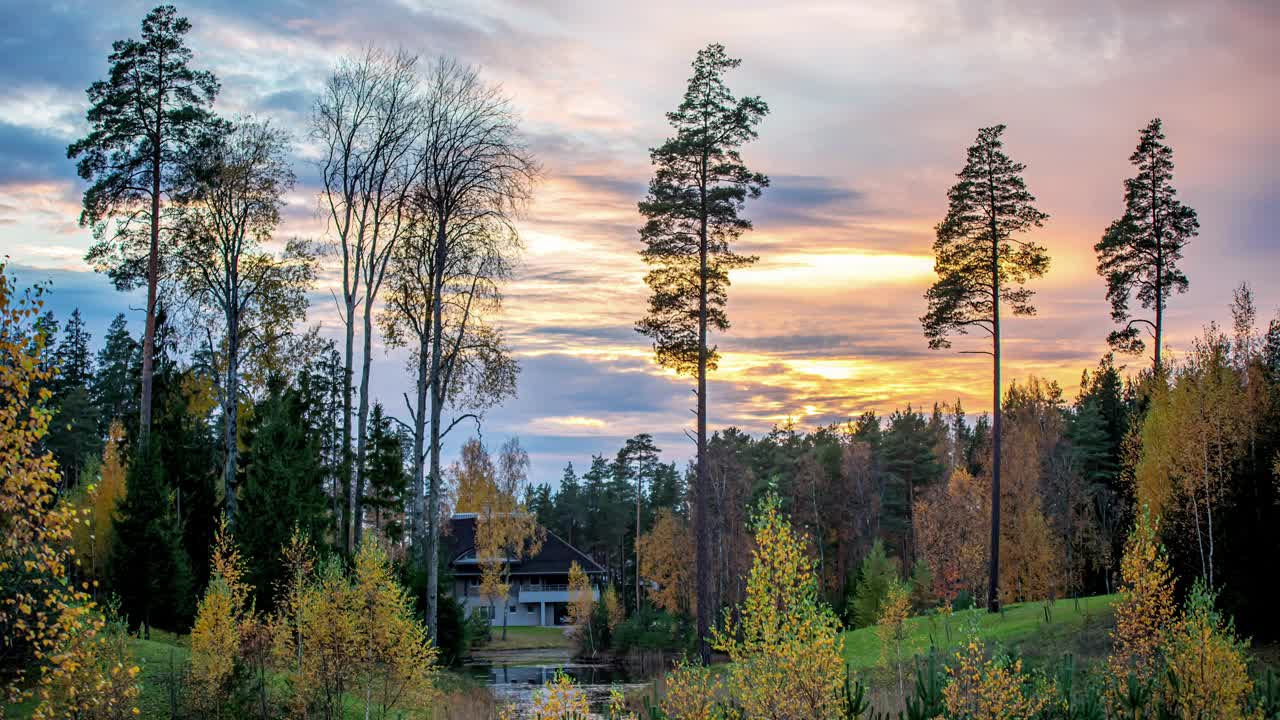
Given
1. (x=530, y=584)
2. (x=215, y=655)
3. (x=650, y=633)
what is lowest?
(x=530, y=584)

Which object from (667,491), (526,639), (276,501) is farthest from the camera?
(667,491)

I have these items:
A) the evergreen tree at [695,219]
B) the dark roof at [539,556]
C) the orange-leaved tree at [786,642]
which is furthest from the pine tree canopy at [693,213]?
the dark roof at [539,556]

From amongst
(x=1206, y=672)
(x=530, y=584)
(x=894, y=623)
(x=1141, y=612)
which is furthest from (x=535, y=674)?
(x=1206, y=672)

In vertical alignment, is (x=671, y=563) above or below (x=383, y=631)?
below

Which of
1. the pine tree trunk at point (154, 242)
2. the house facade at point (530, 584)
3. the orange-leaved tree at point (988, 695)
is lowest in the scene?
the house facade at point (530, 584)

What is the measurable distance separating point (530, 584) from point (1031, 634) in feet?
136

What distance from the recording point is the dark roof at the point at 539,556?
6066 cm

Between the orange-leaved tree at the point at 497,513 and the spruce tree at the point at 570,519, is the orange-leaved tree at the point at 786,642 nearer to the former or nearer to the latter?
the orange-leaved tree at the point at 497,513

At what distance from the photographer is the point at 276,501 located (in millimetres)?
24609

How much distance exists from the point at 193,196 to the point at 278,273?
3344 millimetres

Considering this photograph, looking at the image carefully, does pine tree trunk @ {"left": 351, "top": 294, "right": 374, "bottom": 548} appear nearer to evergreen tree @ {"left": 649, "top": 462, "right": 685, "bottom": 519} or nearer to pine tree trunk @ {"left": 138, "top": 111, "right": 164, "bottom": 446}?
pine tree trunk @ {"left": 138, "top": 111, "right": 164, "bottom": 446}

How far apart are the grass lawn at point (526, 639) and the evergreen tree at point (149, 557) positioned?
25781 mm

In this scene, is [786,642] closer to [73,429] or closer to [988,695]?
[988,695]

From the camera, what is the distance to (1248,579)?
22.2 m
